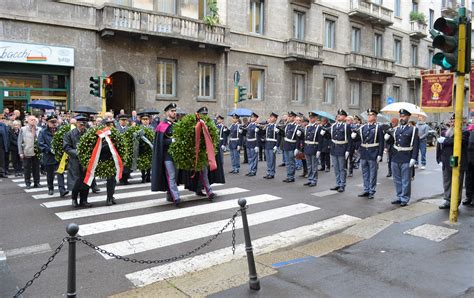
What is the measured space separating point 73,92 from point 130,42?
12.3ft

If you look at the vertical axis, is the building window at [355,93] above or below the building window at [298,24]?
below

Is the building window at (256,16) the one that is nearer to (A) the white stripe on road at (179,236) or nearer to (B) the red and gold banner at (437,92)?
(B) the red and gold banner at (437,92)

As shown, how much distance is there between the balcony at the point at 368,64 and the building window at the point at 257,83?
8613mm

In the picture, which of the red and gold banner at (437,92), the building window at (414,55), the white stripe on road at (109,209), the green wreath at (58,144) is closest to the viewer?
the white stripe on road at (109,209)

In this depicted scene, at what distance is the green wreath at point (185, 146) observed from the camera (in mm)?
9188

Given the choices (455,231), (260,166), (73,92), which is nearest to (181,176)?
(455,231)

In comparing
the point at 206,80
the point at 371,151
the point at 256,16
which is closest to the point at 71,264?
the point at 371,151

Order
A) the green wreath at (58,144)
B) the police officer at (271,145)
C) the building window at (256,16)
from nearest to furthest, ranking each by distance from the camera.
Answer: the green wreath at (58,144) < the police officer at (271,145) < the building window at (256,16)

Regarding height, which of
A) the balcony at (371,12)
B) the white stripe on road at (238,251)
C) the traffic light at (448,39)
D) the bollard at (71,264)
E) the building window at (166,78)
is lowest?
the white stripe on road at (238,251)

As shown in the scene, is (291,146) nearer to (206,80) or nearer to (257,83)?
(206,80)

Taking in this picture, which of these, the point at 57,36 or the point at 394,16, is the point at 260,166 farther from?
the point at 394,16

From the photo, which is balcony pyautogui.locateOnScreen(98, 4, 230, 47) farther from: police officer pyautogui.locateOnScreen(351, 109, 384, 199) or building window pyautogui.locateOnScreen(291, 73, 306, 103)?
police officer pyautogui.locateOnScreen(351, 109, 384, 199)

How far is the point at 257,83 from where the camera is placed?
26.5 metres

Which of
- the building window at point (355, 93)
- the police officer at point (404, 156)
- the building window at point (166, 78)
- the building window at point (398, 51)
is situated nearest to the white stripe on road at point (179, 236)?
the police officer at point (404, 156)
